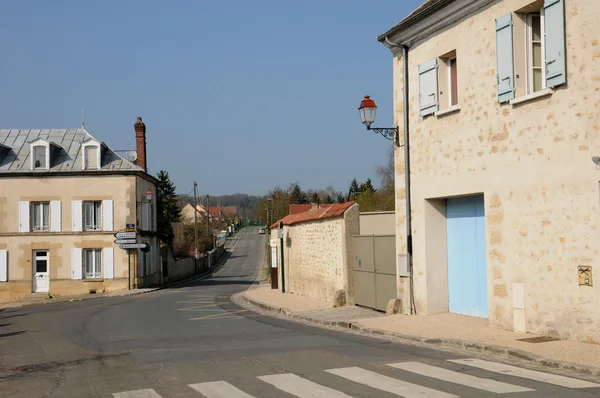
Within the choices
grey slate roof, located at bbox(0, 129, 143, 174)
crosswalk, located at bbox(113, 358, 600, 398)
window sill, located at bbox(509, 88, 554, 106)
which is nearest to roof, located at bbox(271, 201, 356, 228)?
window sill, located at bbox(509, 88, 554, 106)

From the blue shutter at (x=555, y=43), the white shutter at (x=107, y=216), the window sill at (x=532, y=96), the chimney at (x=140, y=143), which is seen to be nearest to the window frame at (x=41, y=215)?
the white shutter at (x=107, y=216)

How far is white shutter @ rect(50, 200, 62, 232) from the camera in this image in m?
38.9

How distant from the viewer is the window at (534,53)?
1227 cm

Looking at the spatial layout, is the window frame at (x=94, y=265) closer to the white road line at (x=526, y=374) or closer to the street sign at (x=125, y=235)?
the street sign at (x=125, y=235)

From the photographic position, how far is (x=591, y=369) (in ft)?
28.6

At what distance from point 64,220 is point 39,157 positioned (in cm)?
379

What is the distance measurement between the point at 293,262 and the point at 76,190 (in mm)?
16757

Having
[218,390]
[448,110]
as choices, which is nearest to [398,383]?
[218,390]

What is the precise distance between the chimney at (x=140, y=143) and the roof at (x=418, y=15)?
99.0 feet

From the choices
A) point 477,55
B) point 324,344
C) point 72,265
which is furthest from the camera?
point 72,265

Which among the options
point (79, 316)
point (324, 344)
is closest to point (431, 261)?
point (324, 344)

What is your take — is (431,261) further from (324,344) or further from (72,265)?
(72,265)

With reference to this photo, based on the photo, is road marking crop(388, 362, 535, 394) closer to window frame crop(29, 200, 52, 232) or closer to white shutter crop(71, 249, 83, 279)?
white shutter crop(71, 249, 83, 279)

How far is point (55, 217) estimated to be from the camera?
38875 millimetres
